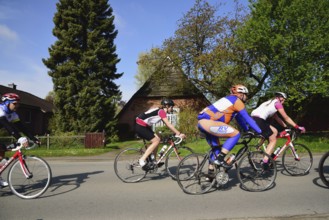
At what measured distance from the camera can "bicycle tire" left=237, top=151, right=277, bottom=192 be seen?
552 centimetres

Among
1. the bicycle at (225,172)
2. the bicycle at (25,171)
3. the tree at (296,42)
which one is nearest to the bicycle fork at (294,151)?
the bicycle at (225,172)

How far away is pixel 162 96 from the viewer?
83.1 feet

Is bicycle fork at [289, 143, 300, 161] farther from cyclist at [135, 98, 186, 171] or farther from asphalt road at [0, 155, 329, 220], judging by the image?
cyclist at [135, 98, 186, 171]

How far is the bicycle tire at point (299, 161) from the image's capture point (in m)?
6.93

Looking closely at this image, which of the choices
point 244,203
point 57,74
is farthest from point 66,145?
point 244,203

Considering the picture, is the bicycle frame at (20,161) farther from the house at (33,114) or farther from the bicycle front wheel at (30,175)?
the house at (33,114)

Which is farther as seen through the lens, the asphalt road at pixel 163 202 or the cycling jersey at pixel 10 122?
the cycling jersey at pixel 10 122

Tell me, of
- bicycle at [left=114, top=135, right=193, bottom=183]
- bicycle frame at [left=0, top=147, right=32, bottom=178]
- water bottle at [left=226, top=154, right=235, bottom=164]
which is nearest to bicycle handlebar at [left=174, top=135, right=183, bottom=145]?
bicycle at [left=114, top=135, right=193, bottom=183]

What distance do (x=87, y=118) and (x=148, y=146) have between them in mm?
14872

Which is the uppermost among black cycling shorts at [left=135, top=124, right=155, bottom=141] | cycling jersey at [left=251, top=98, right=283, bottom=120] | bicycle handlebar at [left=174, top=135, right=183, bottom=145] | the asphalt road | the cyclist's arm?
cycling jersey at [left=251, top=98, right=283, bottom=120]

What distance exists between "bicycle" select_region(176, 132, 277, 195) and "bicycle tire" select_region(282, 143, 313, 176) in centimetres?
149

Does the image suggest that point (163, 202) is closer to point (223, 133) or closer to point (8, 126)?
point (223, 133)

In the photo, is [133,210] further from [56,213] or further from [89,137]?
[89,137]

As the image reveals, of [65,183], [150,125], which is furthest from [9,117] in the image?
[150,125]
